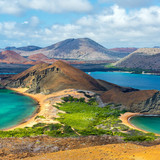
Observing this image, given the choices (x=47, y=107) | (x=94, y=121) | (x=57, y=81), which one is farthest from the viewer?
(x=57, y=81)

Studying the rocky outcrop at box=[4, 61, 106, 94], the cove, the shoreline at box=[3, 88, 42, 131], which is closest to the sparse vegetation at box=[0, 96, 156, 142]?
the cove

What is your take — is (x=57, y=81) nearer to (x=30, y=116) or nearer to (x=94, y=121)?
(x=30, y=116)

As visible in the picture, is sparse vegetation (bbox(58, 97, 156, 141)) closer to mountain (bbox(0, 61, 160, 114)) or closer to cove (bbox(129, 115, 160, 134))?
cove (bbox(129, 115, 160, 134))

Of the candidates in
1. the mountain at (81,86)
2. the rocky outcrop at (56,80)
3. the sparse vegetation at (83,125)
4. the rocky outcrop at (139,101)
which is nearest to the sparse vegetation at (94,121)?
the sparse vegetation at (83,125)

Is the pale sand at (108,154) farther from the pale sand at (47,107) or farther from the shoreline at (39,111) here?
the pale sand at (47,107)

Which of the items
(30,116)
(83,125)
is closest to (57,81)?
(30,116)

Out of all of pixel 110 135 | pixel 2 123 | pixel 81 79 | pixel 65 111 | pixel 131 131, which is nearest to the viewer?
pixel 110 135

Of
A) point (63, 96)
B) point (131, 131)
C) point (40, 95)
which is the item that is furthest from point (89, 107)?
point (40, 95)

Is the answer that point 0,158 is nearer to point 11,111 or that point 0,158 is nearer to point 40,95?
point 11,111
